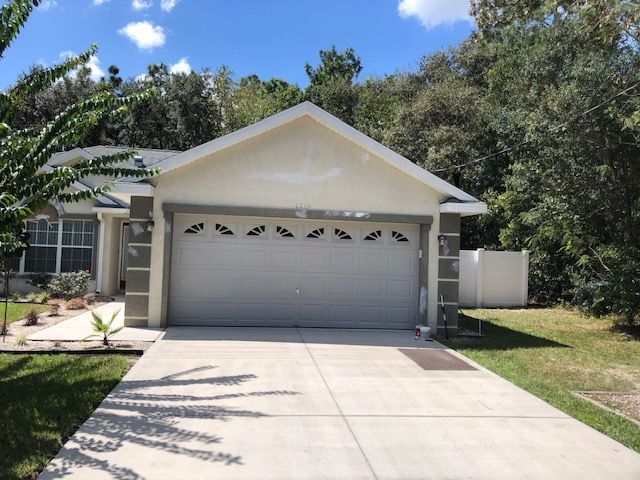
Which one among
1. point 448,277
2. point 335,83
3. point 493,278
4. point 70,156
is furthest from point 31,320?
point 335,83

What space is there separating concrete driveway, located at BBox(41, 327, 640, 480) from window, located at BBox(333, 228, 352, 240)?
381cm

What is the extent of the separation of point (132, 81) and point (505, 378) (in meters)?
31.1

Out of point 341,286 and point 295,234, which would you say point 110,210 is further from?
point 341,286

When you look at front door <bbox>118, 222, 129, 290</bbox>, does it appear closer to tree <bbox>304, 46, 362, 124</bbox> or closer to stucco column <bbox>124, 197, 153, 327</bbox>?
stucco column <bbox>124, 197, 153, 327</bbox>

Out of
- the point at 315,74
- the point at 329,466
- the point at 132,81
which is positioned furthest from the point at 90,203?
the point at 315,74

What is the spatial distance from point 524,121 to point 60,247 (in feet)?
47.3

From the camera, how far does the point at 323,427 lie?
18.7 ft

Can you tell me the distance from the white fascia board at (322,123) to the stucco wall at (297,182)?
22cm

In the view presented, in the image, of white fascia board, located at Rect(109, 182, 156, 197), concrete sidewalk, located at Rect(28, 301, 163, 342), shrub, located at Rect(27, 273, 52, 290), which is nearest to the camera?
concrete sidewalk, located at Rect(28, 301, 163, 342)

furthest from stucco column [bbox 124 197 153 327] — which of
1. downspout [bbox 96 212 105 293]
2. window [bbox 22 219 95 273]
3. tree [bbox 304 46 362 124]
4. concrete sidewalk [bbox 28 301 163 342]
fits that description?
A: tree [bbox 304 46 362 124]

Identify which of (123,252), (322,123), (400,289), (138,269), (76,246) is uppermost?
(322,123)

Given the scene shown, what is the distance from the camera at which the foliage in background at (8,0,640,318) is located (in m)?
13.1

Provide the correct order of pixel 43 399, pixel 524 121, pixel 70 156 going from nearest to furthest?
pixel 43 399 → pixel 524 121 → pixel 70 156

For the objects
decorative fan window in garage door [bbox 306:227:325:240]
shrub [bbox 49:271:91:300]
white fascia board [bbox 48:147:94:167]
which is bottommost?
shrub [bbox 49:271:91:300]
